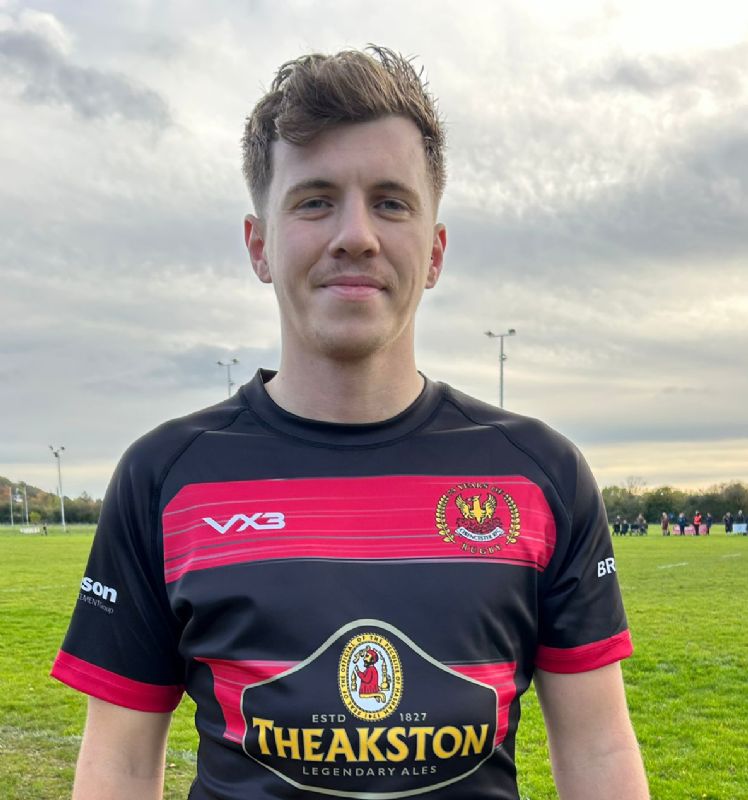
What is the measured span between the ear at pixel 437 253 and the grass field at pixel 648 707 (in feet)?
16.9

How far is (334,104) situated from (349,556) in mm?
1192

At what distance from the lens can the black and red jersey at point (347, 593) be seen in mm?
1987

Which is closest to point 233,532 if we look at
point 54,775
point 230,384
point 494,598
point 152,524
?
point 152,524

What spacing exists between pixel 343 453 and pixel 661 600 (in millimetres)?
17023

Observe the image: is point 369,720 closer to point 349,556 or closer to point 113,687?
point 349,556

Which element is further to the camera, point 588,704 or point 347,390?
point 347,390

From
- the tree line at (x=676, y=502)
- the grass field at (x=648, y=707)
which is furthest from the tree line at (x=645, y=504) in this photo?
the grass field at (x=648, y=707)

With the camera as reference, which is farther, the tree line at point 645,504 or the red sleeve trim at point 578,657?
the tree line at point 645,504

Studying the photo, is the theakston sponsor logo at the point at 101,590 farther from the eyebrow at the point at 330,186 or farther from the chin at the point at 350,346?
the eyebrow at the point at 330,186

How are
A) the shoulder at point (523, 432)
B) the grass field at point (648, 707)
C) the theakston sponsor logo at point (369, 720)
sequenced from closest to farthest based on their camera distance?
the theakston sponsor logo at point (369, 720), the shoulder at point (523, 432), the grass field at point (648, 707)

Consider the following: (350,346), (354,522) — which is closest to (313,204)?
(350,346)

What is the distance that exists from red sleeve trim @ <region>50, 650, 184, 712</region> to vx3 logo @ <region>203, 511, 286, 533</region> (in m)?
0.46

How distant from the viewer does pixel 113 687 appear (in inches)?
87.7

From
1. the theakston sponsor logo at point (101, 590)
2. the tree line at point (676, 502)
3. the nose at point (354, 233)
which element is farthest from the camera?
the tree line at point (676, 502)
